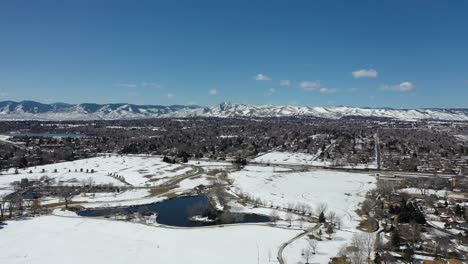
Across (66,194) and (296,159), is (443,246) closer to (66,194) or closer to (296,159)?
(66,194)

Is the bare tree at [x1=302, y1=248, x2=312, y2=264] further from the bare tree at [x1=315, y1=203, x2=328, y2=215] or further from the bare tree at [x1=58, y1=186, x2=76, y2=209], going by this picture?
the bare tree at [x1=58, y1=186, x2=76, y2=209]

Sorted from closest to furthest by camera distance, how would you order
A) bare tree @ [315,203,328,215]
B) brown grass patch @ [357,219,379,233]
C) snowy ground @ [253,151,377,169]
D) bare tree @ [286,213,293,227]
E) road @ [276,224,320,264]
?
road @ [276,224,320,264] → brown grass patch @ [357,219,379,233] → bare tree @ [286,213,293,227] → bare tree @ [315,203,328,215] → snowy ground @ [253,151,377,169]

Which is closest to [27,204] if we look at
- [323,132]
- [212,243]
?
[212,243]

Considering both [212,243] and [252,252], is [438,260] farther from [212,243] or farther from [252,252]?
[212,243]

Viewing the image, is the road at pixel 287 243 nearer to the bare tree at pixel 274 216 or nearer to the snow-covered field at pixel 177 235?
the snow-covered field at pixel 177 235

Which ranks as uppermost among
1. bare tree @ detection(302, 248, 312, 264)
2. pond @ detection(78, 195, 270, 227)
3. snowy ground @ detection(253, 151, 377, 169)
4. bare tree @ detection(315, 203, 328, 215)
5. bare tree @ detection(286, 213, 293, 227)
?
snowy ground @ detection(253, 151, 377, 169)

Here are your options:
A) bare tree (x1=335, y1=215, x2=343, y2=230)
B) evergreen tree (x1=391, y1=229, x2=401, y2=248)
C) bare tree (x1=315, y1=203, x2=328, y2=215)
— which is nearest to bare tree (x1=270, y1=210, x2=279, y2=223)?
bare tree (x1=315, y1=203, x2=328, y2=215)

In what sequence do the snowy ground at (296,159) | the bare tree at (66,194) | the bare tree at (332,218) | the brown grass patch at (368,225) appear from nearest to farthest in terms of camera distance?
1. the brown grass patch at (368,225)
2. the bare tree at (332,218)
3. the bare tree at (66,194)
4. the snowy ground at (296,159)

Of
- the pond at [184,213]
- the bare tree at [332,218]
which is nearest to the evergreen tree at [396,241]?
the bare tree at [332,218]
